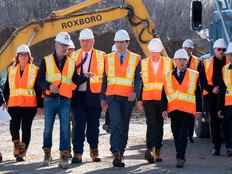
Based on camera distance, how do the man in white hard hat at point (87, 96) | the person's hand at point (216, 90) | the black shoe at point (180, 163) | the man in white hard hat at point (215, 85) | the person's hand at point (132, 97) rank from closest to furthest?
the black shoe at point (180, 163), the person's hand at point (132, 97), the man in white hard hat at point (87, 96), the person's hand at point (216, 90), the man in white hard hat at point (215, 85)

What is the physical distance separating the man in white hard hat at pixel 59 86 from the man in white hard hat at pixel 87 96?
0.34 m

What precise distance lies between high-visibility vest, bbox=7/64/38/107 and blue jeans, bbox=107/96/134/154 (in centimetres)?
145

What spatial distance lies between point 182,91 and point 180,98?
13 cm

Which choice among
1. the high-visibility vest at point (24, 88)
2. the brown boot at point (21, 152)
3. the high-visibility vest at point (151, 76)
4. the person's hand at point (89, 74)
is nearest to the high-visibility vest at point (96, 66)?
the person's hand at point (89, 74)

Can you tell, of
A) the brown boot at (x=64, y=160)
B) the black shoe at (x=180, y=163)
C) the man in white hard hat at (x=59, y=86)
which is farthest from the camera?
the man in white hard hat at (x=59, y=86)

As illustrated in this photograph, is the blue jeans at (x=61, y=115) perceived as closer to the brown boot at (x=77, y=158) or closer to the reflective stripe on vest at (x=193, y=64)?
the brown boot at (x=77, y=158)

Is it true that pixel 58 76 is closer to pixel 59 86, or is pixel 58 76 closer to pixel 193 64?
pixel 59 86

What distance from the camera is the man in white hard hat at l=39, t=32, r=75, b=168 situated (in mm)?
11758

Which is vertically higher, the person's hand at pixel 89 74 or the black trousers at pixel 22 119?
the person's hand at pixel 89 74

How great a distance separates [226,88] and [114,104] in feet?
7.60

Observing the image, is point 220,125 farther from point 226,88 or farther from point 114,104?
point 114,104

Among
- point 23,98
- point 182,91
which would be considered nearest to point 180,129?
point 182,91

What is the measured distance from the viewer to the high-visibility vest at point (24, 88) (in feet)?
41.4

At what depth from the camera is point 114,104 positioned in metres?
12.0
